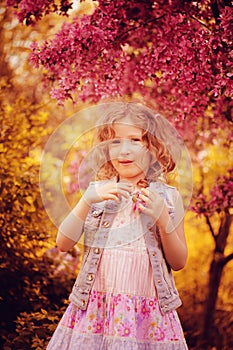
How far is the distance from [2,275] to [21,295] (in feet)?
0.65

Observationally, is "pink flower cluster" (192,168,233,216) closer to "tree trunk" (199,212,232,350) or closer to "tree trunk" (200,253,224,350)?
"tree trunk" (199,212,232,350)

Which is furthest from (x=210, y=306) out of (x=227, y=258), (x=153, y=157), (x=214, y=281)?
(x=153, y=157)

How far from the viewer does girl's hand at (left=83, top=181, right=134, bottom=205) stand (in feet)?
6.39

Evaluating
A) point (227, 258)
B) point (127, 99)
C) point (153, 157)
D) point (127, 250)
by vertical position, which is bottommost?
point (227, 258)

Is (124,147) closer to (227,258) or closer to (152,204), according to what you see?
(152,204)

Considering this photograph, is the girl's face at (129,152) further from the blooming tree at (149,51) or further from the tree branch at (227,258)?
the tree branch at (227,258)

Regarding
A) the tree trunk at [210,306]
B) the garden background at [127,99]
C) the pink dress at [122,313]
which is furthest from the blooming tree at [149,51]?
the tree trunk at [210,306]

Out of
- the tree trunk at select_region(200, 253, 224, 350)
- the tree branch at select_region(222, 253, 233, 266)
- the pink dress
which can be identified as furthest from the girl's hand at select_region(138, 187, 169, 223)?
the tree trunk at select_region(200, 253, 224, 350)

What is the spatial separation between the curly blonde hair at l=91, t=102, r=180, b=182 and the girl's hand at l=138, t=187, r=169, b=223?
0.75 ft

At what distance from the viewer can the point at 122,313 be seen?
1999mm

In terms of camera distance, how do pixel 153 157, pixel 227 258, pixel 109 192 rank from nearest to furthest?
pixel 109 192
pixel 153 157
pixel 227 258

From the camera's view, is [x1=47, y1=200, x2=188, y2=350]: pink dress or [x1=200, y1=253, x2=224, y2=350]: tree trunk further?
[x1=200, y1=253, x2=224, y2=350]: tree trunk

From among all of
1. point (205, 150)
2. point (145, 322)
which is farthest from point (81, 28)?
point (205, 150)

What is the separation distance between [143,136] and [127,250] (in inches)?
16.9
